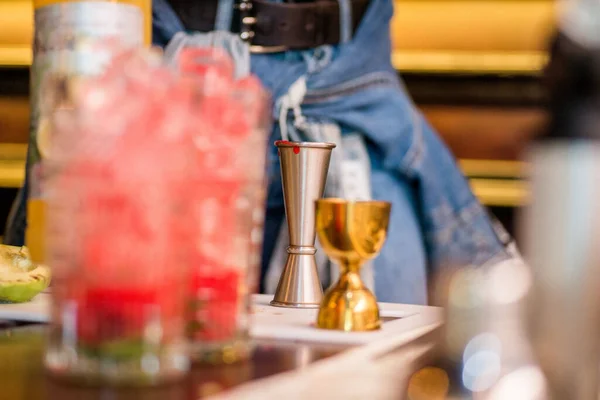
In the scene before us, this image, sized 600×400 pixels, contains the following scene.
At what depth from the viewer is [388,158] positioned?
1.41 m

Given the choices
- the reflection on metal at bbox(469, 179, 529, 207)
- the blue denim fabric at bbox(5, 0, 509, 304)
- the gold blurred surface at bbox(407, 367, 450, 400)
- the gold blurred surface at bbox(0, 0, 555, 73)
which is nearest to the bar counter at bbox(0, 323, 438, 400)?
the gold blurred surface at bbox(407, 367, 450, 400)

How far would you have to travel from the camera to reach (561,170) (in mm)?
363

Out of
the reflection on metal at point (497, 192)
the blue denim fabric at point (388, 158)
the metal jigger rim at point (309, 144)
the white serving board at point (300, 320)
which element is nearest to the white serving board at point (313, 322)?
the white serving board at point (300, 320)

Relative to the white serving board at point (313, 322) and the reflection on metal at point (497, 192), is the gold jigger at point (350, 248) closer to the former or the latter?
the white serving board at point (313, 322)

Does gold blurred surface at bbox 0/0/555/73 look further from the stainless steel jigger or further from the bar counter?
the bar counter

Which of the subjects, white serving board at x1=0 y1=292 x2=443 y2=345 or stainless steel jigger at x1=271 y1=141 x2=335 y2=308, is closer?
white serving board at x1=0 y1=292 x2=443 y2=345

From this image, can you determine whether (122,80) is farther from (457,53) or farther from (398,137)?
(457,53)

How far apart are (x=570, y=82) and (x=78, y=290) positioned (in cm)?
26

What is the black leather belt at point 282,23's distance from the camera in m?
1.39

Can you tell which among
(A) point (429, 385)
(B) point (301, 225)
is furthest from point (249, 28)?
(A) point (429, 385)

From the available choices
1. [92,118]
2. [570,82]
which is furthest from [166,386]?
[570,82]

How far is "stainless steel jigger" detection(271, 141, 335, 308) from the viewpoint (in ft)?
2.74

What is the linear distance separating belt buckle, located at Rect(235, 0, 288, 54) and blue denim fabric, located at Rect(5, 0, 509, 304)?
11mm

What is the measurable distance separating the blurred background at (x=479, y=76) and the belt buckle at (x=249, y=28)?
1.05 meters
